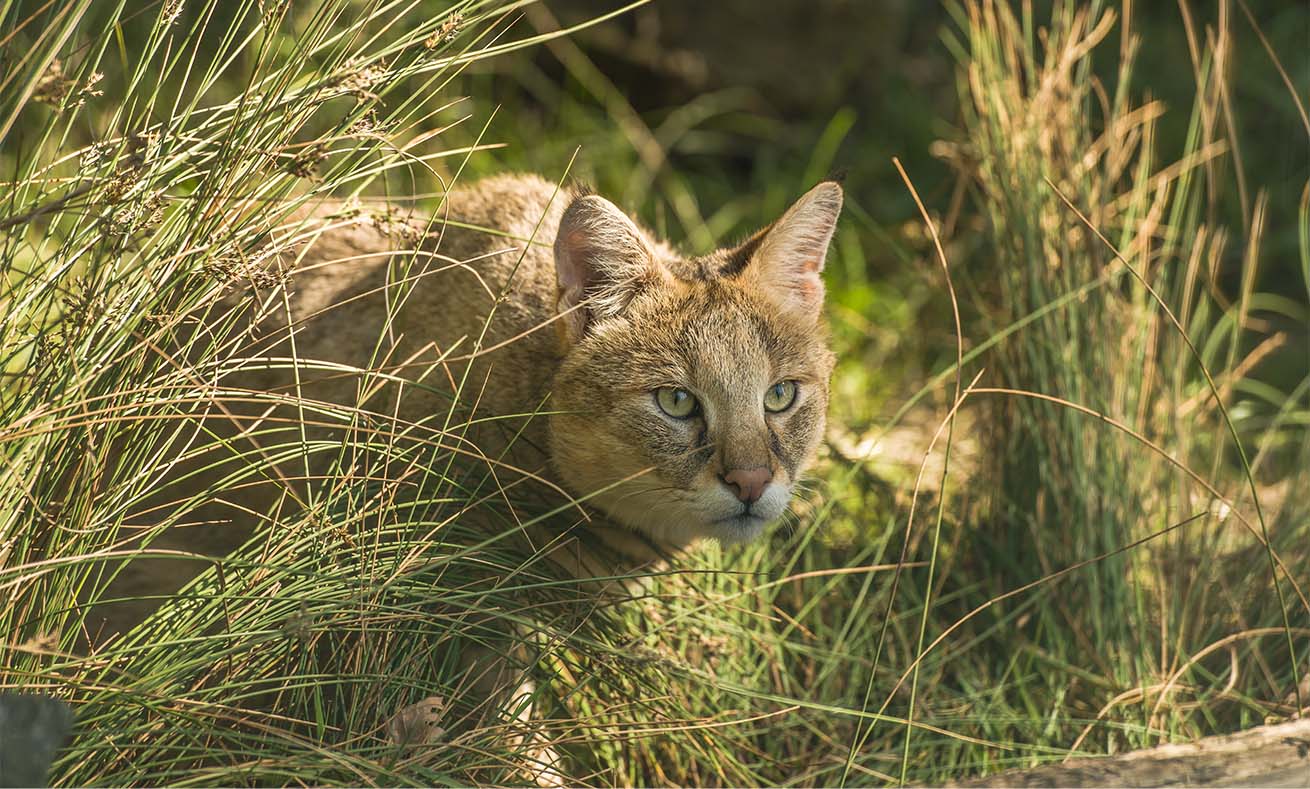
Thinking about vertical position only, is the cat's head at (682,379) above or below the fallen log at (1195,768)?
above

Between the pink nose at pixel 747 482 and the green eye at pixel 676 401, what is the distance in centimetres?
21

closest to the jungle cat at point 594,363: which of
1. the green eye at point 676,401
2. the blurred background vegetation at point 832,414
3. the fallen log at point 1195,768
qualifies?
the green eye at point 676,401

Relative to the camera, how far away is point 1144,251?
3.94 meters

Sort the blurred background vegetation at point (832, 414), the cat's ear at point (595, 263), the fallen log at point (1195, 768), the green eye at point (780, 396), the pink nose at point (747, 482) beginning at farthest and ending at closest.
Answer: the green eye at point (780, 396) → the cat's ear at point (595, 263) → the pink nose at point (747, 482) → the blurred background vegetation at point (832, 414) → the fallen log at point (1195, 768)

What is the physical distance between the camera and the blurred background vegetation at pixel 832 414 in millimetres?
2330

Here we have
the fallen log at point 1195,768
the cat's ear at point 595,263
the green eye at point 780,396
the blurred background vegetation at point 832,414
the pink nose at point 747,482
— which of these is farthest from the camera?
the green eye at point 780,396

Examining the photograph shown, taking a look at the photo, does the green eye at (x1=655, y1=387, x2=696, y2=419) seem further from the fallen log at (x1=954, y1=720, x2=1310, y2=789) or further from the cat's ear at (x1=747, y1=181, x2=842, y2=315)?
the fallen log at (x1=954, y1=720, x2=1310, y2=789)

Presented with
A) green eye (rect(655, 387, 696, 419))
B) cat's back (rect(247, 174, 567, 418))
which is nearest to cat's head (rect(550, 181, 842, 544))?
green eye (rect(655, 387, 696, 419))

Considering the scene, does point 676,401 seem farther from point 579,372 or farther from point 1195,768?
point 1195,768

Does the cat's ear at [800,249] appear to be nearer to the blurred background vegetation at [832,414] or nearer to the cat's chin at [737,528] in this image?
the blurred background vegetation at [832,414]

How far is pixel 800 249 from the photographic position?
3102 millimetres

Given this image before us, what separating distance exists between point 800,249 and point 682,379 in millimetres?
513

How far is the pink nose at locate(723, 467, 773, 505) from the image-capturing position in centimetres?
272

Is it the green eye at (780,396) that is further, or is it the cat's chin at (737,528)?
the green eye at (780,396)
